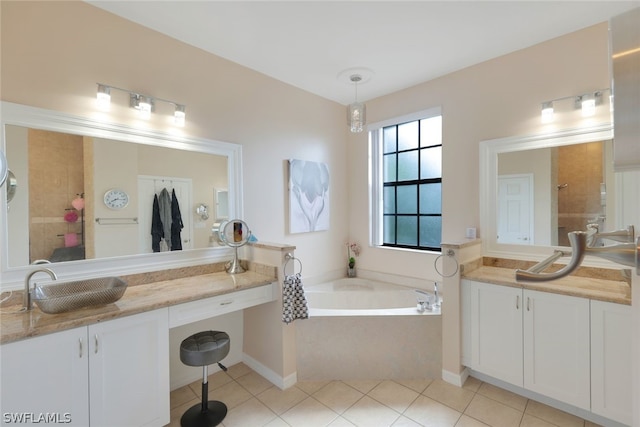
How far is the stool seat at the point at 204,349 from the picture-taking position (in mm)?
1848

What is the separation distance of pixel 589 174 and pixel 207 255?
10.4 ft

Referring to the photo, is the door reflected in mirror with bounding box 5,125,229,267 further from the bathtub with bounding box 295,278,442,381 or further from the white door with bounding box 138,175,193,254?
the bathtub with bounding box 295,278,442,381

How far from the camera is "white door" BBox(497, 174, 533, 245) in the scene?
2492 mm

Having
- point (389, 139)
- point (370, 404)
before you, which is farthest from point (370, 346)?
point (389, 139)

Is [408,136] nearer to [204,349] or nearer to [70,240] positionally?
[204,349]

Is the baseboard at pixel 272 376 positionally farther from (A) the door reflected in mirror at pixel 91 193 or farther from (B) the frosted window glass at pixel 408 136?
(B) the frosted window glass at pixel 408 136

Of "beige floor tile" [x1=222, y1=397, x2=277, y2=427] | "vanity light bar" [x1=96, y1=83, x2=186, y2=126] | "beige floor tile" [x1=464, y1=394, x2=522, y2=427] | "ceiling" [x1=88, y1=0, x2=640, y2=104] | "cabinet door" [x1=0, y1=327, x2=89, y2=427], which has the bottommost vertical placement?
"beige floor tile" [x1=222, y1=397, x2=277, y2=427]

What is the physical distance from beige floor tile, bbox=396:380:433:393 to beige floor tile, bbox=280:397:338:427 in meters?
0.67

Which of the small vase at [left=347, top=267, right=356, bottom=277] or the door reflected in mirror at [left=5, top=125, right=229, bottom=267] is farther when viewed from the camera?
the small vase at [left=347, top=267, right=356, bottom=277]

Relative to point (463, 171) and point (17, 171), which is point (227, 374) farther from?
point (463, 171)

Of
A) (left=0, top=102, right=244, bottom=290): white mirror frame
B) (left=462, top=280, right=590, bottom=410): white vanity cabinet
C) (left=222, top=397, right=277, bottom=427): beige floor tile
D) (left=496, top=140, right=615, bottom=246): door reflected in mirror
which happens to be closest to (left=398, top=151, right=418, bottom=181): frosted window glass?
(left=496, top=140, right=615, bottom=246): door reflected in mirror

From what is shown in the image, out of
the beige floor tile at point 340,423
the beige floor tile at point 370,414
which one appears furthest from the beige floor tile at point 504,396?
the beige floor tile at point 340,423

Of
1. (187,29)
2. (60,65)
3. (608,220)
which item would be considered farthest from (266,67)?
(608,220)

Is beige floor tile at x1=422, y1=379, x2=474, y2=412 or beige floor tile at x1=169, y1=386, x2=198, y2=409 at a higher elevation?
beige floor tile at x1=422, y1=379, x2=474, y2=412
